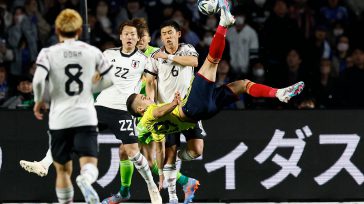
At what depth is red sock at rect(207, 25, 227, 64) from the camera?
1220 cm

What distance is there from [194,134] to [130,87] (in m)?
0.99

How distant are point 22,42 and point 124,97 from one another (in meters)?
4.44

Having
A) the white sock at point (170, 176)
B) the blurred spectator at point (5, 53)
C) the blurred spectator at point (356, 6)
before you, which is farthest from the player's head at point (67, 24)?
the blurred spectator at point (356, 6)

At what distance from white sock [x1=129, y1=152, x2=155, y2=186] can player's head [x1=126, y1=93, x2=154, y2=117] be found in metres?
0.59

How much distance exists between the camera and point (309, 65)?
56.6 ft

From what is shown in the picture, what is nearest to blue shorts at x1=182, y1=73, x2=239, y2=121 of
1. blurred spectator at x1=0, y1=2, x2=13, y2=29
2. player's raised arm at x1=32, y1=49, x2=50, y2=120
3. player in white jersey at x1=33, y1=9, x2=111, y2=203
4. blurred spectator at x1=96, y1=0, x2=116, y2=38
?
player in white jersey at x1=33, y1=9, x2=111, y2=203

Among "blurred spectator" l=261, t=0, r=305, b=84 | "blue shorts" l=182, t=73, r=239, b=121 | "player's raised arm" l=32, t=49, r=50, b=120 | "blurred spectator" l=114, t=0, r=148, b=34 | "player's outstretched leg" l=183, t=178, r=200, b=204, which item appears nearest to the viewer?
"player's raised arm" l=32, t=49, r=50, b=120

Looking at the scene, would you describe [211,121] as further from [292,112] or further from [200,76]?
[200,76]

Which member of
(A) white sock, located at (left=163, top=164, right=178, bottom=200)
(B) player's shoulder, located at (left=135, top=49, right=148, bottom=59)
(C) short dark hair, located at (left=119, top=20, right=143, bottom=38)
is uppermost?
(C) short dark hair, located at (left=119, top=20, right=143, bottom=38)

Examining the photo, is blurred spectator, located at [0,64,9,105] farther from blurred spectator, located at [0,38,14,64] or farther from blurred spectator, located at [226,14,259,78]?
blurred spectator, located at [226,14,259,78]

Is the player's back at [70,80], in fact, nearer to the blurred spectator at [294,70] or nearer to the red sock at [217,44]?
the red sock at [217,44]

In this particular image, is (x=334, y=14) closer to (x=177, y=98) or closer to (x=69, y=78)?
(x=177, y=98)

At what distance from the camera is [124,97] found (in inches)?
534

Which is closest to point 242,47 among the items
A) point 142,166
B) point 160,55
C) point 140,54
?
point 140,54
